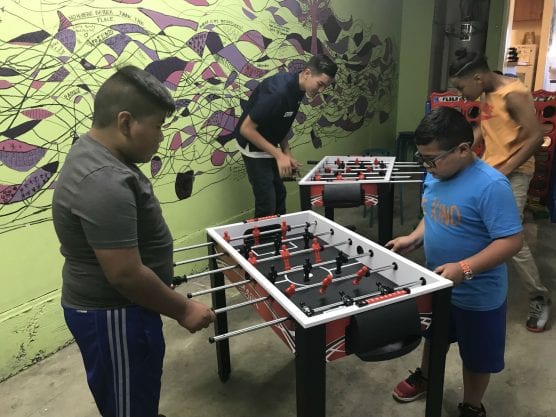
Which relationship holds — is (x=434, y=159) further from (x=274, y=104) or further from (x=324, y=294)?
(x=274, y=104)

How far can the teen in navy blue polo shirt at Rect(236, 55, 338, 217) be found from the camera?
9.71ft

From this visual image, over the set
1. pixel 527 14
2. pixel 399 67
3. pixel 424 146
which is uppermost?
pixel 527 14

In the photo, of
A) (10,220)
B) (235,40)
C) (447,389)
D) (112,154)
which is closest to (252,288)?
(112,154)

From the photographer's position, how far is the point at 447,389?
2.14m

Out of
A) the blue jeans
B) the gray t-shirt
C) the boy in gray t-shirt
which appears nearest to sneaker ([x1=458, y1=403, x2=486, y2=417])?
the boy in gray t-shirt

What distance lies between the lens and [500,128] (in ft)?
8.16

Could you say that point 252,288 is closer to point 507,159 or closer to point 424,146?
point 424,146

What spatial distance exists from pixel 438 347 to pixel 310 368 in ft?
1.75

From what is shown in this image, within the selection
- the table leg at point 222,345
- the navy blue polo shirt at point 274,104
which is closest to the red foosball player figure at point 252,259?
the table leg at point 222,345

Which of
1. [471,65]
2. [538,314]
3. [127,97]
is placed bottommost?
[538,314]

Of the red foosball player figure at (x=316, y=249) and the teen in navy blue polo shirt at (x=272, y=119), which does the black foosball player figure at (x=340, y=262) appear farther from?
the teen in navy blue polo shirt at (x=272, y=119)

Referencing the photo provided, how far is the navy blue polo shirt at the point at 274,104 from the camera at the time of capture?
117 inches

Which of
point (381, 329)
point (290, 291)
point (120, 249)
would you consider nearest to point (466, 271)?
point (381, 329)

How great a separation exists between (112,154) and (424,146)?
1058 millimetres
